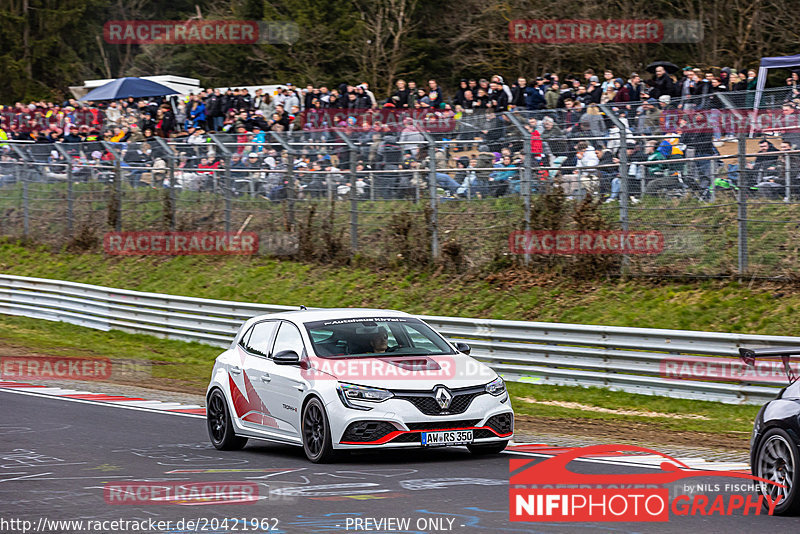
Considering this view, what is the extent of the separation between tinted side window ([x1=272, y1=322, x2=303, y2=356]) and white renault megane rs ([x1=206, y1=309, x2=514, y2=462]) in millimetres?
13

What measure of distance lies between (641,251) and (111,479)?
1273 centimetres

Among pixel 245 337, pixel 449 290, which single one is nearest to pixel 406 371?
pixel 245 337

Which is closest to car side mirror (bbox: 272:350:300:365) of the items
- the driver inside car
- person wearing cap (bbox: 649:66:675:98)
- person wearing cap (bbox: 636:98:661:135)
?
the driver inside car

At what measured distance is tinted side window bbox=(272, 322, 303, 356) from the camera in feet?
39.4

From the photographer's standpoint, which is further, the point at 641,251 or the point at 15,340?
the point at 15,340

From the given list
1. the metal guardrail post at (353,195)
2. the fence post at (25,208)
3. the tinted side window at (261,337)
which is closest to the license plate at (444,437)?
the tinted side window at (261,337)

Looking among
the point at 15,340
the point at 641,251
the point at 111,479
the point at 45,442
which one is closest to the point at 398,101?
the point at 641,251

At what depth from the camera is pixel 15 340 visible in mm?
26750

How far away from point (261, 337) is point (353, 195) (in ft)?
44.8

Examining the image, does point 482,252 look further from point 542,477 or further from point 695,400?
point 542,477

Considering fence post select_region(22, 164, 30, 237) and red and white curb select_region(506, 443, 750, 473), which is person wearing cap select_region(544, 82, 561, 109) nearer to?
red and white curb select_region(506, 443, 750, 473)

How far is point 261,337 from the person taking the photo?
1282 cm

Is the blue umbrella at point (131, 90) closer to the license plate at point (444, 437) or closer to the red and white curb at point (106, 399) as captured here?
the red and white curb at point (106, 399)

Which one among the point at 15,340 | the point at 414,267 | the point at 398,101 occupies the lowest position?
the point at 15,340
